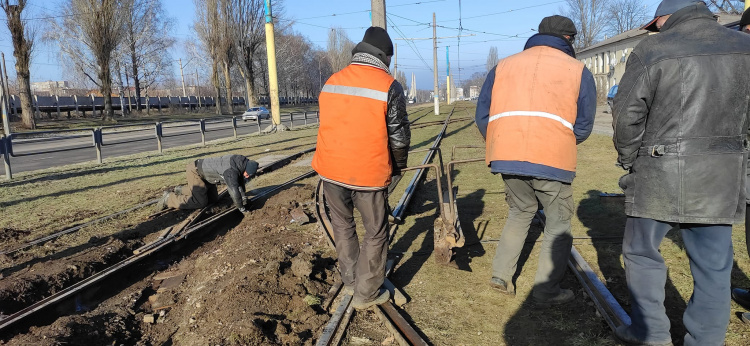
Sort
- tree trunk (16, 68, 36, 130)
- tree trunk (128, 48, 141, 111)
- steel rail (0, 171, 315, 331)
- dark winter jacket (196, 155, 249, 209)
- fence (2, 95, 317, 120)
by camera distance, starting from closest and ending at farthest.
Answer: steel rail (0, 171, 315, 331)
dark winter jacket (196, 155, 249, 209)
tree trunk (16, 68, 36, 130)
fence (2, 95, 317, 120)
tree trunk (128, 48, 141, 111)

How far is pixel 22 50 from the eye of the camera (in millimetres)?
26516

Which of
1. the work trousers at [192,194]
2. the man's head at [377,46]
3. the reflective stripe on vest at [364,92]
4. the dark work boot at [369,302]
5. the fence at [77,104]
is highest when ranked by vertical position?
the fence at [77,104]

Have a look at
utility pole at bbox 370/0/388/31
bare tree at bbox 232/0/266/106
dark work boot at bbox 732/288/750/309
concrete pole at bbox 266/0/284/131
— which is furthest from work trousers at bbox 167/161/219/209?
bare tree at bbox 232/0/266/106

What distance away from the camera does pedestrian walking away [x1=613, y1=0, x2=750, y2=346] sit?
2451 mm

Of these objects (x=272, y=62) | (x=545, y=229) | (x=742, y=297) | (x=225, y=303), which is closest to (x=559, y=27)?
(x=545, y=229)

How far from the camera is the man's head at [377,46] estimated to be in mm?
3402

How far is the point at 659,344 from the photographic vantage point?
107 inches

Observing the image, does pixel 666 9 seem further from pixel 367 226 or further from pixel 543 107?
pixel 367 226

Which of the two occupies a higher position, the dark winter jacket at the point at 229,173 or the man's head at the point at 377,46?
the man's head at the point at 377,46

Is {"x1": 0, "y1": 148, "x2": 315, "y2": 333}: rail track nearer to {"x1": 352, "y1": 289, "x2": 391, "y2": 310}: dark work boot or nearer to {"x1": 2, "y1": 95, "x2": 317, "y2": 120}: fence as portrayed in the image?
{"x1": 352, "y1": 289, "x2": 391, "y2": 310}: dark work boot

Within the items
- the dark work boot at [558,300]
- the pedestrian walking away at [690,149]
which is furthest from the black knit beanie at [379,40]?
the dark work boot at [558,300]

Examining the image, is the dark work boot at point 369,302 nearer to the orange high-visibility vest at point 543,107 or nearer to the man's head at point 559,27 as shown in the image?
the orange high-visibility vest at point 543,107

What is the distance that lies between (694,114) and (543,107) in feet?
2.85

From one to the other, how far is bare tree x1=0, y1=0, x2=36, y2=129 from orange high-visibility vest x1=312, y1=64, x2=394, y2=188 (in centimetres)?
2903
